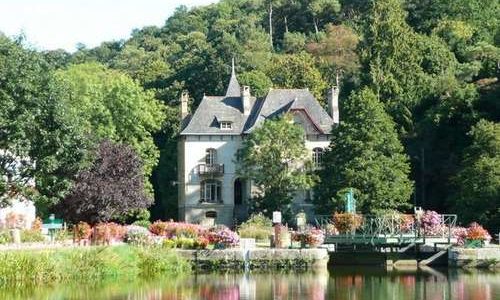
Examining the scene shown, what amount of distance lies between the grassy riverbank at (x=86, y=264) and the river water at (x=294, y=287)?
1.64 meters

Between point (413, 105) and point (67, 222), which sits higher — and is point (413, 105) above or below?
above

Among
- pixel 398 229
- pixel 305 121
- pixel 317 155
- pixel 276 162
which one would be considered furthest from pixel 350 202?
pixel 305 121

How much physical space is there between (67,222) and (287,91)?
26.0 m

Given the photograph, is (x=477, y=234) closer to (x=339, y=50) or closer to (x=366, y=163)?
(x=366, y=163)

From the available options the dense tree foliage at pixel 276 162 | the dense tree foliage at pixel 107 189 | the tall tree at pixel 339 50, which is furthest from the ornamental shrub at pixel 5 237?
the tall tree at pixel 339 50

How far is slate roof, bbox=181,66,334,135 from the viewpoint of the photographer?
3000 inches

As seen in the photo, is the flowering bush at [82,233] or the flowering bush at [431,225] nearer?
the flowering bush at [82,233]

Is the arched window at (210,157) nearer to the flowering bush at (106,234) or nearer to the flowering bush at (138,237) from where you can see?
the flowering bush at (138,237)

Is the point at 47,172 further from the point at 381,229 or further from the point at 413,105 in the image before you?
the point at 413,105

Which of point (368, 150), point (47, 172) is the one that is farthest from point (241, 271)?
point (368, 150)

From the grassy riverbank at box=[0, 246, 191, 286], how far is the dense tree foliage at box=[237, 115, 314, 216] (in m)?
24.1

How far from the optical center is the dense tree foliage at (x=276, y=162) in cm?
7056

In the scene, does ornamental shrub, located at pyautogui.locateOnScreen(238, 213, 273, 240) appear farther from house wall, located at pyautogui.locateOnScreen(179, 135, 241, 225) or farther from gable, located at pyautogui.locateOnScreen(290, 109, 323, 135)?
gable, located at pyautogui.locateOnScreen(290, 109, 323, 135)

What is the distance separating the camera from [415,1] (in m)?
111
